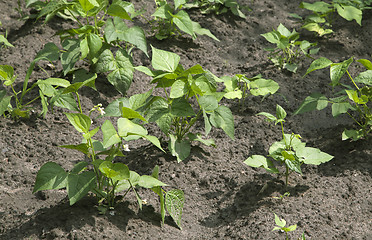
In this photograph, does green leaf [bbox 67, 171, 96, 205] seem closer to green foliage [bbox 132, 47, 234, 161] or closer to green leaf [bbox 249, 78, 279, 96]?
green foliage [bbox 132, 47, 234, 161]

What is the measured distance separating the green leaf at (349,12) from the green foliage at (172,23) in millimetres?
1161

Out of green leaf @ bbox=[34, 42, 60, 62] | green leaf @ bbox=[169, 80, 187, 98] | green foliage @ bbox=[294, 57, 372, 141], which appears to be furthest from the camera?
green leaf @ bbox=[34, 42, 60, 62]

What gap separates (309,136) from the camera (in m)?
3.20

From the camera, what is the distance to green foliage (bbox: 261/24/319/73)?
358 centimetres

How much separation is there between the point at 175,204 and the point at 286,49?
2072mm

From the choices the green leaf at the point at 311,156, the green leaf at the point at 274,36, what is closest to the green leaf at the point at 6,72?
the green leaf at the point at 311,156

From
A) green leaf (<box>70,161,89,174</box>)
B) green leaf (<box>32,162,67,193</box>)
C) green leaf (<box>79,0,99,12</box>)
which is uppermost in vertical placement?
green leaf (<box>79,0,99,12</box>)

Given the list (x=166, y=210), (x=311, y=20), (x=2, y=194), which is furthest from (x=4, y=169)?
(x=311, y=20)

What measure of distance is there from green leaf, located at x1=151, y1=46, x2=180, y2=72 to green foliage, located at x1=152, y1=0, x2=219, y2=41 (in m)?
0.84

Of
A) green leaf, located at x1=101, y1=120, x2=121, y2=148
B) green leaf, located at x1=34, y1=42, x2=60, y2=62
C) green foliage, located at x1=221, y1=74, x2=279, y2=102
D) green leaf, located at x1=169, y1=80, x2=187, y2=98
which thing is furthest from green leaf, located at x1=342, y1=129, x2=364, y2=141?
green leaf, located at x1=34, y1=42, x2=60, y2=62

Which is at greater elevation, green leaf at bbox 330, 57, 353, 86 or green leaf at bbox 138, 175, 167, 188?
green leaf at bbox 330, 57, 353, 86

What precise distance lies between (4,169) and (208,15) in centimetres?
241

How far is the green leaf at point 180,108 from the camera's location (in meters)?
2.52

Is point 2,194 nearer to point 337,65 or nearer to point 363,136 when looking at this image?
point 337,65
